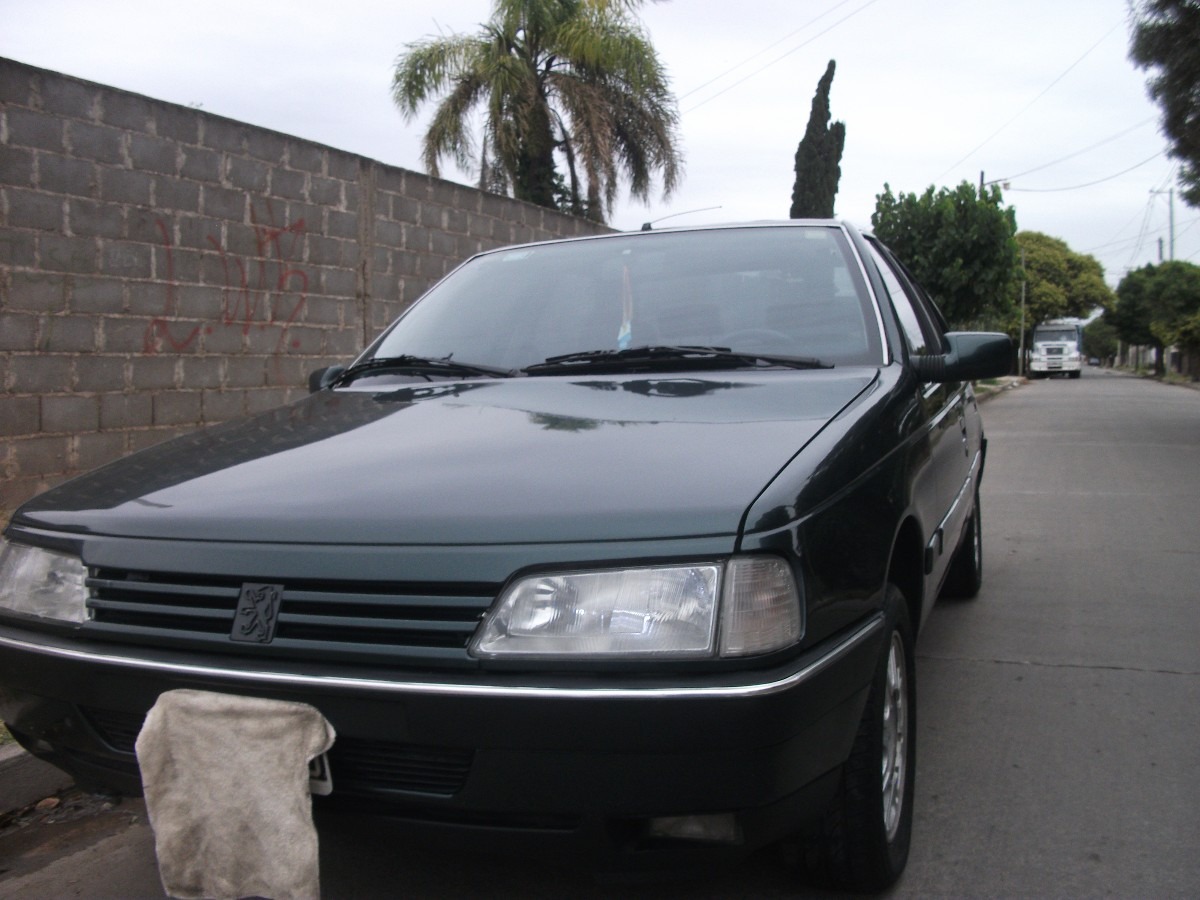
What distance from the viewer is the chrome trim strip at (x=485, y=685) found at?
5.99 ft

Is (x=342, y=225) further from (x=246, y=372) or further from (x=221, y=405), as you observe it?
(x=221, y=405)

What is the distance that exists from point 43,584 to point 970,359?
100 inches

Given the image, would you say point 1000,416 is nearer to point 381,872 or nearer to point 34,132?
point 34,132

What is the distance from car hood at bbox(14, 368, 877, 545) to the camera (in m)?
1.99

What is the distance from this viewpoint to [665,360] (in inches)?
121

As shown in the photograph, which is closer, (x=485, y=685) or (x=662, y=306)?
(x=485, y=685)

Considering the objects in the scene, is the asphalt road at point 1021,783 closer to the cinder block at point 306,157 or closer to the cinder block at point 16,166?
the cinder block at point 16,166

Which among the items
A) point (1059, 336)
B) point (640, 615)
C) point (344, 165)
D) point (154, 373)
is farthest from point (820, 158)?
point (1059, 336)

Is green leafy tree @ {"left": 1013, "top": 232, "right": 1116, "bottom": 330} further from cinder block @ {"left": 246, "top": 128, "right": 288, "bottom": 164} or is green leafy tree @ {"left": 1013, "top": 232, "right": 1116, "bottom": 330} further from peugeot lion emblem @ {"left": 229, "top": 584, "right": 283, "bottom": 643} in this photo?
peugeot lion emblem @ {"left": 229, "top": 584, "right": 283, "bottom": 643}

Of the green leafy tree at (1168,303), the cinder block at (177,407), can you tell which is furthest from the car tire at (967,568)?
the green leafy tree at (1168,303)

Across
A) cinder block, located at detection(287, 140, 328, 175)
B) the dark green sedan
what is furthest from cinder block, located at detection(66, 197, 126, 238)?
the dark green sedan

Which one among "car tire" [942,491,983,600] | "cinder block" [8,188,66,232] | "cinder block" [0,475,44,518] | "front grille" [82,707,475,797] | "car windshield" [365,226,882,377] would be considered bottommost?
"car tire" [942,491,983,600]

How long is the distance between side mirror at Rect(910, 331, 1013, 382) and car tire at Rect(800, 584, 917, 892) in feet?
3.24

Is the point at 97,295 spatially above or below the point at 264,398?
above
